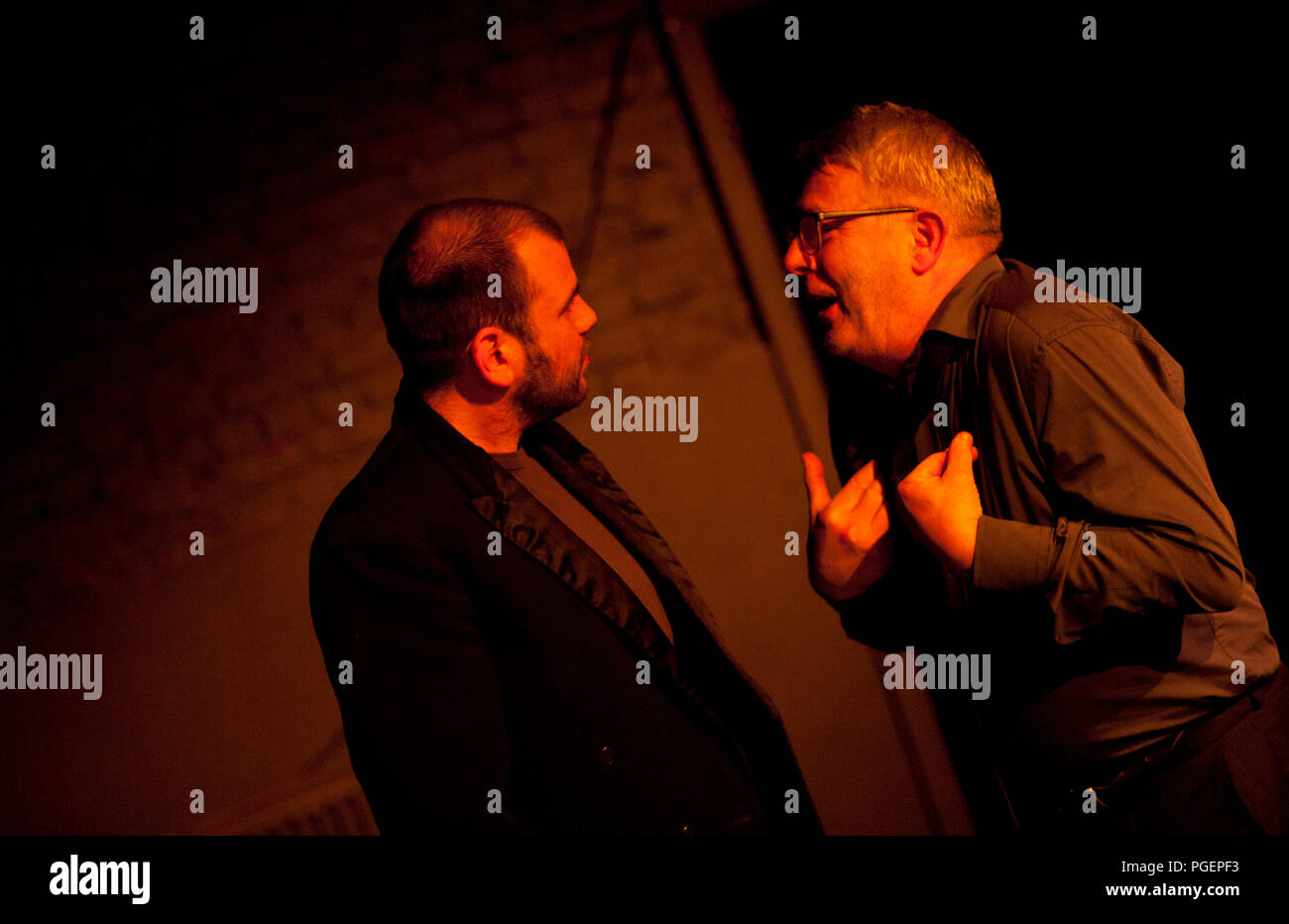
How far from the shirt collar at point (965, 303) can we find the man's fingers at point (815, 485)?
381 millimetres

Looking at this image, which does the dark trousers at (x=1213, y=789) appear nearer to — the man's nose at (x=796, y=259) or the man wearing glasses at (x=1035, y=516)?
the man wearing glasses at (x=1035, y=516)

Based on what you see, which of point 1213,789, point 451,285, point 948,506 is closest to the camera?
point 948,506

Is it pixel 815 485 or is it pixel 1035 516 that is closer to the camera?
pixel 1035 516

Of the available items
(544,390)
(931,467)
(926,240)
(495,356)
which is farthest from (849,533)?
(495,356)

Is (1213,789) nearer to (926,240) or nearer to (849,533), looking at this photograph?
(849,533)

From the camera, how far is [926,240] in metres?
1.92

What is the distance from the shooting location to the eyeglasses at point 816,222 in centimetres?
190

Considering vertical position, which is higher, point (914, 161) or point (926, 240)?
point (914, 161)

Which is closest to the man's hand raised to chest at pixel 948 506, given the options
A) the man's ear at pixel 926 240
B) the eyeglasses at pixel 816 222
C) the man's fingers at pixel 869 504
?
the man's fingers at pixel 869 504

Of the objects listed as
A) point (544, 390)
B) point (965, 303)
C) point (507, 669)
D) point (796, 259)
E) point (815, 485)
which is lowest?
point (507, 669)

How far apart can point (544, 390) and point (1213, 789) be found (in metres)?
1.57

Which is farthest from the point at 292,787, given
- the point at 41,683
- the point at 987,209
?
the point at 987,209
